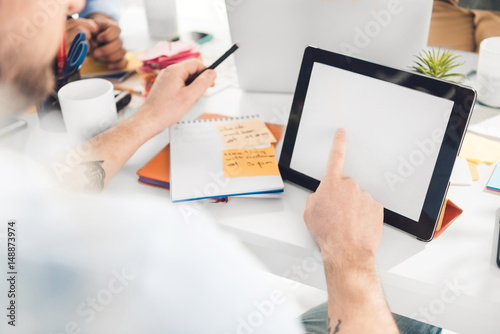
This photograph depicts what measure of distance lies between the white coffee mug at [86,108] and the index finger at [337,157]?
0.46 meters

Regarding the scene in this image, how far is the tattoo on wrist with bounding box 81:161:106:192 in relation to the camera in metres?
0.80

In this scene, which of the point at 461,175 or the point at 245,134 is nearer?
the point at 461,175

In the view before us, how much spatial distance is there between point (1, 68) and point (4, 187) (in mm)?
153

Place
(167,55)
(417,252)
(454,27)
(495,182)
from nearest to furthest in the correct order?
(417,252) < (495,182) < (167,55) < (454,27)

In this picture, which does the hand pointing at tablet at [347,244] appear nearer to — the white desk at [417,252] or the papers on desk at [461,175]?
the white desk at [417,252]

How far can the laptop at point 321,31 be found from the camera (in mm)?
915

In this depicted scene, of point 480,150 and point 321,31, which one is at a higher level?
point 321,31

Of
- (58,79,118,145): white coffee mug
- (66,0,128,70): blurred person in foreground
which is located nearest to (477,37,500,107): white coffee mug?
(58,79,118,145): white coffee mug

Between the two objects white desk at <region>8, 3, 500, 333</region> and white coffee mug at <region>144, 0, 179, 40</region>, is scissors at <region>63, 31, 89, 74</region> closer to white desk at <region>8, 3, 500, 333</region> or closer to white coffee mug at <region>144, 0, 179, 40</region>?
white desk at <region>8, 3, 500, 333</region>

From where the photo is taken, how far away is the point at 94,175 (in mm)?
809

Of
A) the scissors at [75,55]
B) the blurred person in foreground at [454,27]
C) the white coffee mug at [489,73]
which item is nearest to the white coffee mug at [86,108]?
the scissors at [75,55]

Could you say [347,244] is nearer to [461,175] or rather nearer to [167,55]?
[461,175]

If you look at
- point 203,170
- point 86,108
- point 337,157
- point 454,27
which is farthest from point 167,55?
point 454,27

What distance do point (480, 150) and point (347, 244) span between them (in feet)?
1.32
